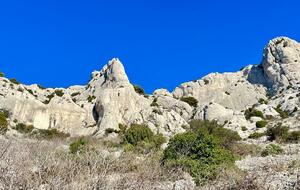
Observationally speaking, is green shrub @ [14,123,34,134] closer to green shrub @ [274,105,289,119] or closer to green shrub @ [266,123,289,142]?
green shrub @ [266,123,289,142]

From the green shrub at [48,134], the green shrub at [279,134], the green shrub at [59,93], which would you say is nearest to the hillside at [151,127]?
the green shrub at [279,134]

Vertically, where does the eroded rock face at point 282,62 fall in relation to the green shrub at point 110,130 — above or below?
above

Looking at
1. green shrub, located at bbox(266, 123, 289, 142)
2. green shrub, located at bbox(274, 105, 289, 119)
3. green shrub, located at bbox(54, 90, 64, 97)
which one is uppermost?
green shrub, located at bbox(54, 90, 64, 97)

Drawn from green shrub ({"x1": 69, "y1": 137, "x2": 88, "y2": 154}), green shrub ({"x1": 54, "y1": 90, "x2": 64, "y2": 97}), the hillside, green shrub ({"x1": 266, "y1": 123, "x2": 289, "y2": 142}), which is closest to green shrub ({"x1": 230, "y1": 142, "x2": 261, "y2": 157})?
the hillside

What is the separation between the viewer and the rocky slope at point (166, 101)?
150 feet

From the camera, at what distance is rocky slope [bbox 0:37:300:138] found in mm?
45812

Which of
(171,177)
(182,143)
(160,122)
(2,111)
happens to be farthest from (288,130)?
(2,111)

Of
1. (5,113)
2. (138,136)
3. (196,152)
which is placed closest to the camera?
(196,152)

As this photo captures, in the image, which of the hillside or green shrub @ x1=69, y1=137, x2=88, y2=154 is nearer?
the hillside

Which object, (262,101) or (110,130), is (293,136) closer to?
(110,130)

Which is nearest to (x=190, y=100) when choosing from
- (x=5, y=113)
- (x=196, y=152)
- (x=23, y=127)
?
(x=23, y=127)

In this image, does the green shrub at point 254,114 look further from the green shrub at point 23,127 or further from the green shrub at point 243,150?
the green shrub at point 23,127

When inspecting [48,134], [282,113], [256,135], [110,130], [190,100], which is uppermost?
[190,100]

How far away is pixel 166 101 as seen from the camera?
183 feet
